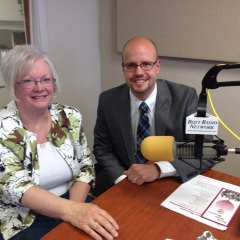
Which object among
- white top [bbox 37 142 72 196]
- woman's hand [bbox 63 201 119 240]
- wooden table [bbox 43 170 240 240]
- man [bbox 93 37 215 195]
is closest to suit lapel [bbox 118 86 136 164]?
man [bbox 93 37 215 195]

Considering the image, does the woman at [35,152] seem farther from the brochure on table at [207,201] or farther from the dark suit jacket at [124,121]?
the brochure on table at [207,201]

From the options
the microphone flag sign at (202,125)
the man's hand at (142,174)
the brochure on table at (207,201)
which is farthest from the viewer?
the man's hand at (142,174)

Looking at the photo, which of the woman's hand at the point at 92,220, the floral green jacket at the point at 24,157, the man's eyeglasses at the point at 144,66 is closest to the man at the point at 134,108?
the man's eyeglasses at the point at 144,66

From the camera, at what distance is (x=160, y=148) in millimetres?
856

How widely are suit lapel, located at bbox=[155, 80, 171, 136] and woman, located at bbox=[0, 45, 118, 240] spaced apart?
44cm

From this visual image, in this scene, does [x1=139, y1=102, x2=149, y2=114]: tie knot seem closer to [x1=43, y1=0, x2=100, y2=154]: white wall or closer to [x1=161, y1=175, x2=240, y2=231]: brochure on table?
[x1=161, y1=175, x2=240, y2=231]: brochure on table

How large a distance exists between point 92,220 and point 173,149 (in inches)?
14.7

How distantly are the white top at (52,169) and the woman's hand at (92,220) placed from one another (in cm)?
41

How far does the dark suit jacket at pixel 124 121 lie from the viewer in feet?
5.29

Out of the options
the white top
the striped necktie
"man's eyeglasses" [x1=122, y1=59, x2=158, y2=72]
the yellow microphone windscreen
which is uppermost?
"man's eyeglasses" [x1=122, y1=59, x2=158, y2=72]

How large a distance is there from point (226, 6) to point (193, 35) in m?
0.30

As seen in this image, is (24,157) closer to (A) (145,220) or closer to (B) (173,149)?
(A) (145,220)

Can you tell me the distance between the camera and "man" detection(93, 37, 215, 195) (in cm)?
159

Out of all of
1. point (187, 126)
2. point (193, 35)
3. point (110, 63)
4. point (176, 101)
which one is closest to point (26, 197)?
point (187, 126)
